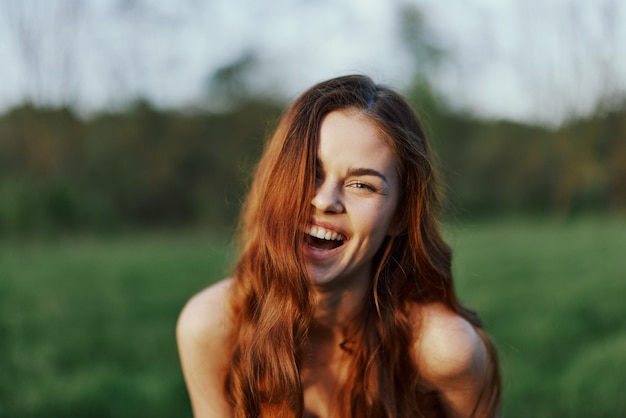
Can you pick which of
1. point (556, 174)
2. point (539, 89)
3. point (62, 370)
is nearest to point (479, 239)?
point (539, 89)

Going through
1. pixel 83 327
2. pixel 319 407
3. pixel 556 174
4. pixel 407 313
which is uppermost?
pixel 407 313

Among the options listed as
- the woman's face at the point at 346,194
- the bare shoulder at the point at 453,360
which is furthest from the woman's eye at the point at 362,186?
the bare shoulder at the point at 453,360

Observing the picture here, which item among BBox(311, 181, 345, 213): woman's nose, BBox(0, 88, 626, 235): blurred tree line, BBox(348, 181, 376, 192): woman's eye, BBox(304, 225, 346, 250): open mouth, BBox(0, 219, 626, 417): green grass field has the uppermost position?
BBox(348, 181, 376, 192): woman's eye

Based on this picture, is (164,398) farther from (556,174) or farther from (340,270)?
(556,174)

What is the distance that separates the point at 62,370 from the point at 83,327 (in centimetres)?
94

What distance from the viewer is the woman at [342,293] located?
216 centimetres

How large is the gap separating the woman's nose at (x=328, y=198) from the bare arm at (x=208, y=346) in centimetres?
49

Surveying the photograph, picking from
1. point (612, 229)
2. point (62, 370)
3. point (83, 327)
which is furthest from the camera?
point (612, 229)

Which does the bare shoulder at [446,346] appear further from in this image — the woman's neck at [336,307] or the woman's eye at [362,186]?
the woman's eye at [362,186]

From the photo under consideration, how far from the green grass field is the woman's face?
2.01 ft

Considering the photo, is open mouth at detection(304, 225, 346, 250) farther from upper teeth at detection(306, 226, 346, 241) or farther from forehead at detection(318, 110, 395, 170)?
forehead at detection(318, 110, 395, 170)

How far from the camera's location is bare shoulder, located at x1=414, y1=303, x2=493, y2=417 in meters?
2.35

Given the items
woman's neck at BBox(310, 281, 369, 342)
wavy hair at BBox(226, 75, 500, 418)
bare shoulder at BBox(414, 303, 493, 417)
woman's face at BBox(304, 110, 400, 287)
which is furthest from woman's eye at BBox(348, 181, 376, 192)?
bare shoulder at BBox(414, 303, 493, 417)

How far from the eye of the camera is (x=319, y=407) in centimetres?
252
